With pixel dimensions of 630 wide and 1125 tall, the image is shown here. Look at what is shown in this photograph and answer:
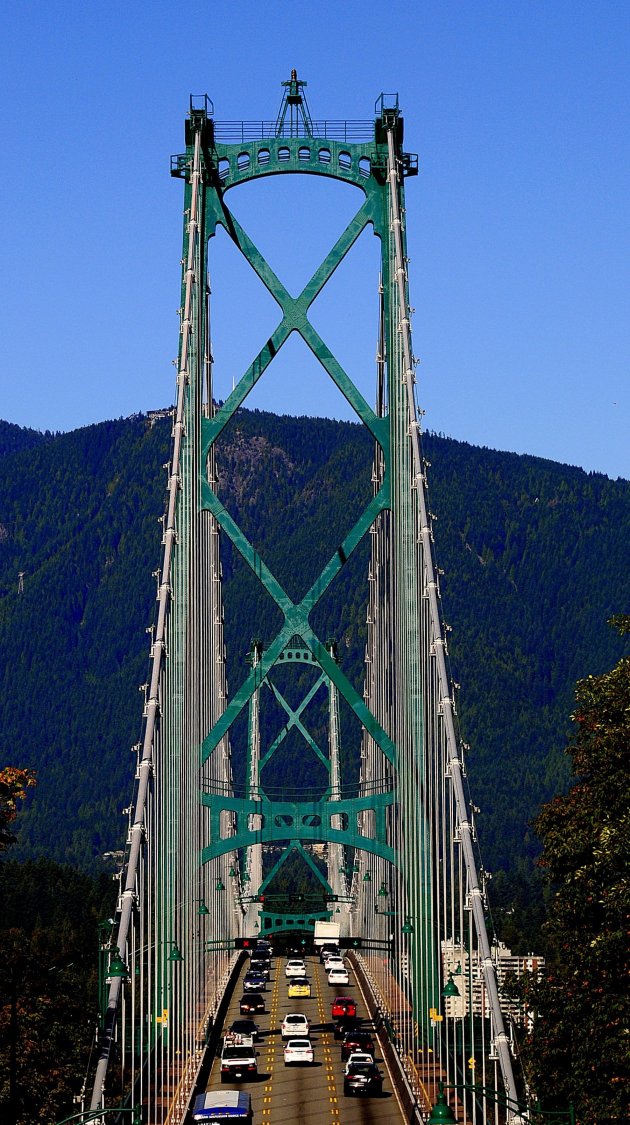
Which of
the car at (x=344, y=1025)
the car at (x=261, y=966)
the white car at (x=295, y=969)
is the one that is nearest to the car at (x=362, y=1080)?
the car at (x=344, y=1025)

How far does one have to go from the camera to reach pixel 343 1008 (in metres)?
71.9

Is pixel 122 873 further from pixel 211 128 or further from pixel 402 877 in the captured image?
pixel 211 128

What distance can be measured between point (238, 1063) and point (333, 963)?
33.1m

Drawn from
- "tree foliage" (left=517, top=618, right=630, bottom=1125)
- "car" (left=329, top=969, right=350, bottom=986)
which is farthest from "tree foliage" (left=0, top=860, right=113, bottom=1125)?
"car" (left=329, top=969, right=350, bottom=986)

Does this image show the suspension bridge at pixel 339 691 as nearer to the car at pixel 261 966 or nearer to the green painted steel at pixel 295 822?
the green painted steel at pixel 295 822

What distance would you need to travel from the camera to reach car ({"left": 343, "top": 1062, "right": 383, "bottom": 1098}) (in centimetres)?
5559

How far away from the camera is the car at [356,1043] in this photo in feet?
202

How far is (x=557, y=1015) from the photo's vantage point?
50.3 m

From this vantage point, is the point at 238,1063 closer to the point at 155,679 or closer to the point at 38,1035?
the point at 38,1035

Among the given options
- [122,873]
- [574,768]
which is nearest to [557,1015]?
[574,768]

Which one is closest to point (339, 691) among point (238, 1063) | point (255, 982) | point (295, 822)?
point (295, 822)

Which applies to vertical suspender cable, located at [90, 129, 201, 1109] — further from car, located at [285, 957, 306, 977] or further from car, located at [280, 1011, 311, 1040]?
car, located at [285, 957, 306, 977]

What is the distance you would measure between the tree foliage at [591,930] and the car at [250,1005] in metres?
20.9

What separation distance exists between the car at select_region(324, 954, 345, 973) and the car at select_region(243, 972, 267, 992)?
441 cm
